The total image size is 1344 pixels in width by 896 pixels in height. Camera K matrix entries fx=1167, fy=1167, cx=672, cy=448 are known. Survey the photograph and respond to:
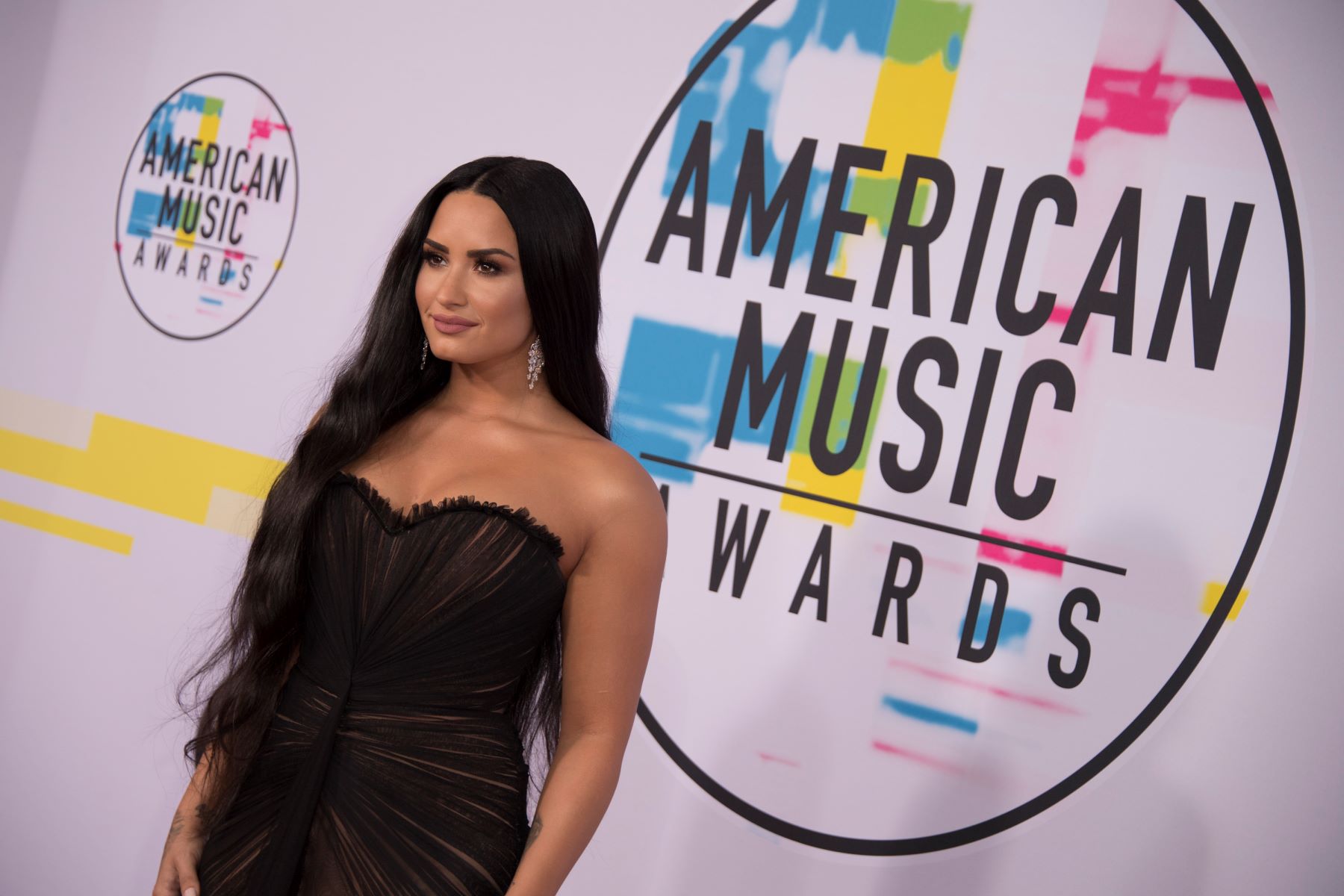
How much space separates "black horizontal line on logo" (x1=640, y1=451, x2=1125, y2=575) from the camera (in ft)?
7.05

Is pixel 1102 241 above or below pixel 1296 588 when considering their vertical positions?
above

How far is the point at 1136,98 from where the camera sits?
2.15 meters

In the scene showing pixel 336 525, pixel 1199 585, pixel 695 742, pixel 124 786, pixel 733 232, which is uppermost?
pixel 733 232

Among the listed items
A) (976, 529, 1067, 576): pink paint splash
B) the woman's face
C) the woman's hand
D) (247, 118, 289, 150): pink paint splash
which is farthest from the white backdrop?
the woman's hand

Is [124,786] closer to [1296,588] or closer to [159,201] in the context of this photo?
[159,201]

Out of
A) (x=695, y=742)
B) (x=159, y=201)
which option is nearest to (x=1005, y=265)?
(x=695, y=742)

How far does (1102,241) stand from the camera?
2172mm

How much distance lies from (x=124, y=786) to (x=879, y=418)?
2.26 m

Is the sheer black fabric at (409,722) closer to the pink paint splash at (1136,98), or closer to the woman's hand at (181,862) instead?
the woman's hand at (181,862)

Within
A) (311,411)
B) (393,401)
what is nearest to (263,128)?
(311,411)

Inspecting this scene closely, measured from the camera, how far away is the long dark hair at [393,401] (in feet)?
5.42

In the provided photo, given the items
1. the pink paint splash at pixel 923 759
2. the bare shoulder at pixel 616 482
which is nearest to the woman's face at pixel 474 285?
the bare shoulder at pixel 616 482

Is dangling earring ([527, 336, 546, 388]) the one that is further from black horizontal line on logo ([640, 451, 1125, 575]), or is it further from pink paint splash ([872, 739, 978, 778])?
pink paint splash ([872, 739, 978, 778])

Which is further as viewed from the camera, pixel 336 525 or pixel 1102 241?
pixel 1102 241
